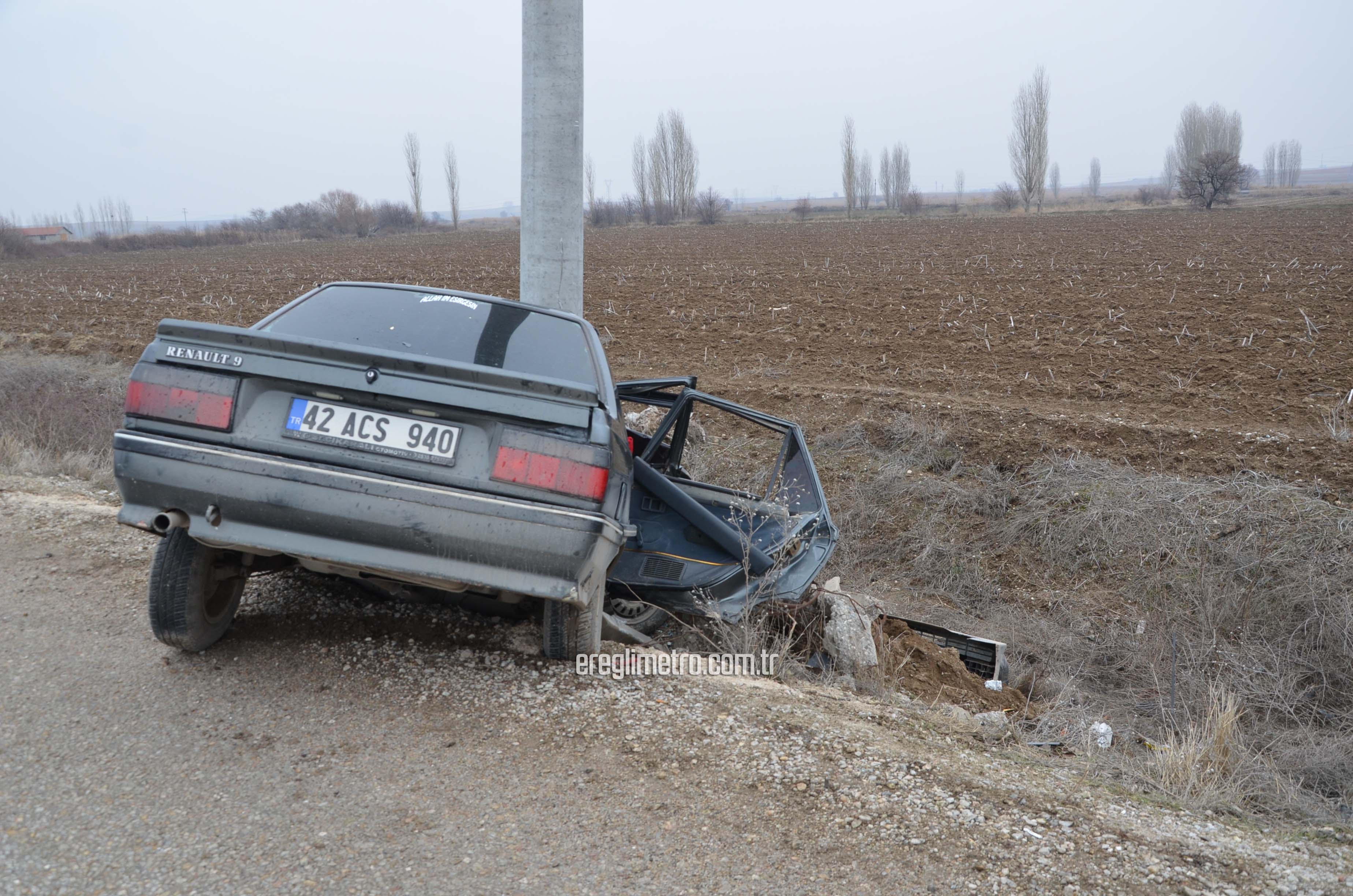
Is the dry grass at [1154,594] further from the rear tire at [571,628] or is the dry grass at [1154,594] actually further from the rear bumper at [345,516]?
the rear bumper at [345,516]

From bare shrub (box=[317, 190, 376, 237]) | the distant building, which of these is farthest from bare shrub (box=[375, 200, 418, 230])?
the distant building

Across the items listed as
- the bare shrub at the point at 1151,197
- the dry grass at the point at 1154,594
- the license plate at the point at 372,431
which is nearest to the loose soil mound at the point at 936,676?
the dry grass at the point at 1154,594

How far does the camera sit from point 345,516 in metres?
3.17

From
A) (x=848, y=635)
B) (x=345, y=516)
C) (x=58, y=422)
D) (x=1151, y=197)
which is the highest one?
(x=1151, y=197)

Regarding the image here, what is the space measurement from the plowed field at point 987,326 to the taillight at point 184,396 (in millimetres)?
7230

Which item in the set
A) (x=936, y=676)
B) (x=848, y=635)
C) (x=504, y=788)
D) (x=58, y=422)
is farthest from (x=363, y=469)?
(x=58, y=422)

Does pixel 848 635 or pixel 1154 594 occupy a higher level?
pixel 848 635

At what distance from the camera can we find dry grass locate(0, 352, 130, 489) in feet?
23.8

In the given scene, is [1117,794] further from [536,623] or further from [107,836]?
[107,836]

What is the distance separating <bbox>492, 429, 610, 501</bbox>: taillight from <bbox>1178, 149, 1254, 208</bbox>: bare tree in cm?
6773

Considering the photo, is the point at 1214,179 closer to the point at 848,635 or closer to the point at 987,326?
the point at 987,326

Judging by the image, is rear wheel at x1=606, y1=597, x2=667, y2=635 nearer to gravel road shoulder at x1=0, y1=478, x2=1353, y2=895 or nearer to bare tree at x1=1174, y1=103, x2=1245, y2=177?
gravel road shoulder at x1=0, y1=478, x2=1353, y2=895

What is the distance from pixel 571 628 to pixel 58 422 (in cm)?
731

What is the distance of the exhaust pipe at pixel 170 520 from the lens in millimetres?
3176
